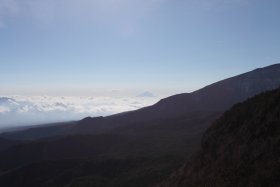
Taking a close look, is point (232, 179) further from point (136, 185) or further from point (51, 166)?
point (51, 166)

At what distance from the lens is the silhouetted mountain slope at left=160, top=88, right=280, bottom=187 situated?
69.4ft

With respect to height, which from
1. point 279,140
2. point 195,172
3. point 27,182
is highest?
point 279,140

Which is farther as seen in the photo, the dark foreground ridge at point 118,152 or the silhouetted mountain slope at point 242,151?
the dark foreground ridge at point 118,152

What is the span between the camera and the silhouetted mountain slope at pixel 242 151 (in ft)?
69.4

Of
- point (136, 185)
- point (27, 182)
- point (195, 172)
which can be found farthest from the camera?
point (27, 182)

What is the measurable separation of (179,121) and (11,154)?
216 feet

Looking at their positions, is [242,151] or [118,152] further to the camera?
[118,152]

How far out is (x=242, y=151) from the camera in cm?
2638

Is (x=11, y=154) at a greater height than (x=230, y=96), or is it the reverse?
(x=230, y=96)

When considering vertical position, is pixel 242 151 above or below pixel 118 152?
above

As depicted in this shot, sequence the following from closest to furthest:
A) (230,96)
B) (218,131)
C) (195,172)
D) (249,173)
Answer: (249,173) < (195,172) < (218,131) < (230,96)

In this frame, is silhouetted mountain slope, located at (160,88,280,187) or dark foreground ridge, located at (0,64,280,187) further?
dark foreground ridge, located at (0,64,280,187)

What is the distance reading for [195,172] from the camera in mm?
31047

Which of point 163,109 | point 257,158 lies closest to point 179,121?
point 163,109
